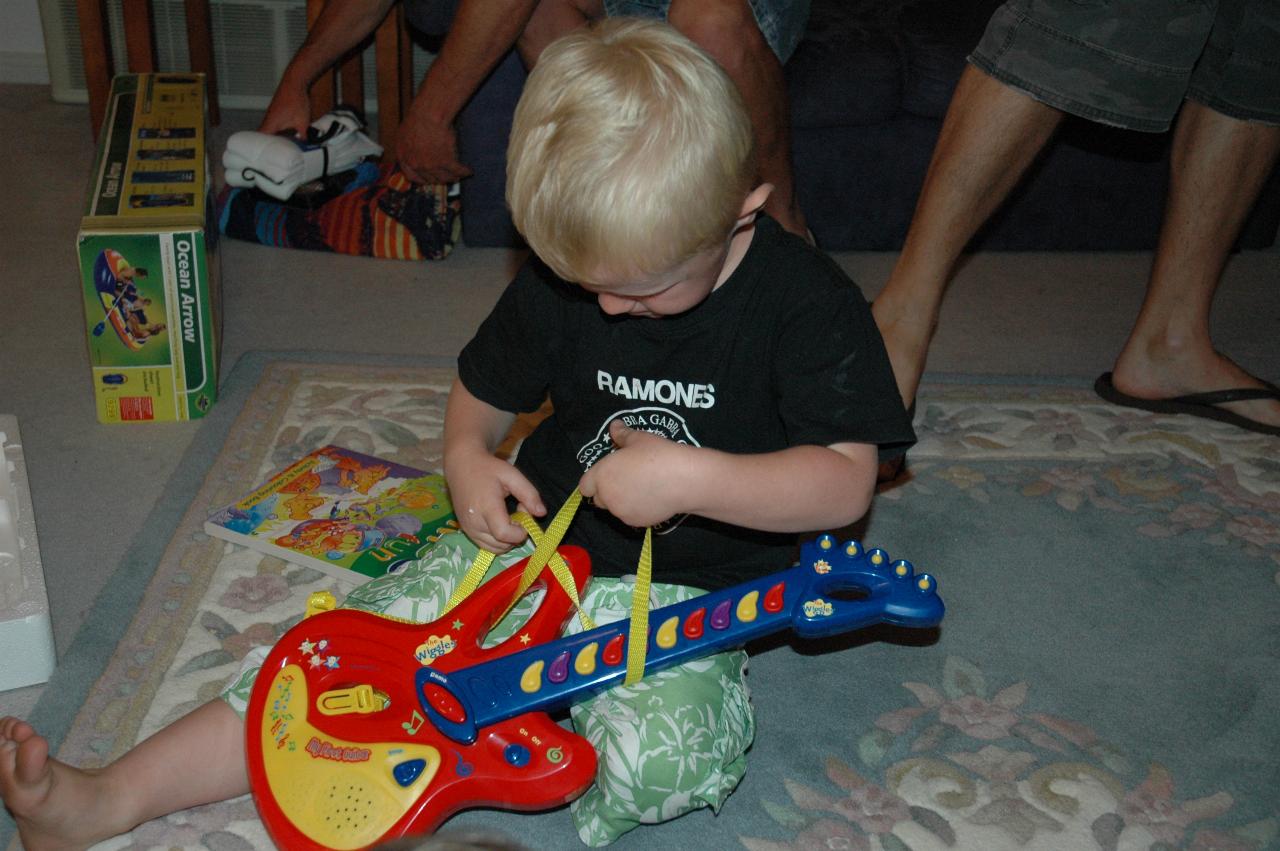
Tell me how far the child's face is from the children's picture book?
45cm

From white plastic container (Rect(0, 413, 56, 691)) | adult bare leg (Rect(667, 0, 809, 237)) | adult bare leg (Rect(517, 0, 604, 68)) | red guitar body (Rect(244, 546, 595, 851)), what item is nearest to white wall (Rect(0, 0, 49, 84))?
adult bare leg (Rect(517, 0, 604, 68))

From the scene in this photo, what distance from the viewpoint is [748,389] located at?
0.90 meters

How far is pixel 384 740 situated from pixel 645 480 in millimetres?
262

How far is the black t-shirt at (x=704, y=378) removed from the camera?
868mm

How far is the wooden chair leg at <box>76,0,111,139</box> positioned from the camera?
218 cm

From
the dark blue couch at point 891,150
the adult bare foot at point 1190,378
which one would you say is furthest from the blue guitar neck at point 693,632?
the dark blue couch at point 891,150

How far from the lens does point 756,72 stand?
4.99 ft

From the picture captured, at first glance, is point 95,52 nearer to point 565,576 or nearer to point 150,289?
point 150,289

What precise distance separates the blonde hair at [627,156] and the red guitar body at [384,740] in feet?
0.94

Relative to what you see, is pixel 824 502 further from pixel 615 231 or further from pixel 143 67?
pixel 143 67

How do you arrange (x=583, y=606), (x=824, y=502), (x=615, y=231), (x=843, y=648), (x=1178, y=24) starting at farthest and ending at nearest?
(x=1178, y=24) < (x=843, y=648) < (x=583, y=606) < (x=824, y=502) < (x=615, y=231)

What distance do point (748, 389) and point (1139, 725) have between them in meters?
0.47

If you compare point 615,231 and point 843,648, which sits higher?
point 615,231

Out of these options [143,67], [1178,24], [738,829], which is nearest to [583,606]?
[738,829]
